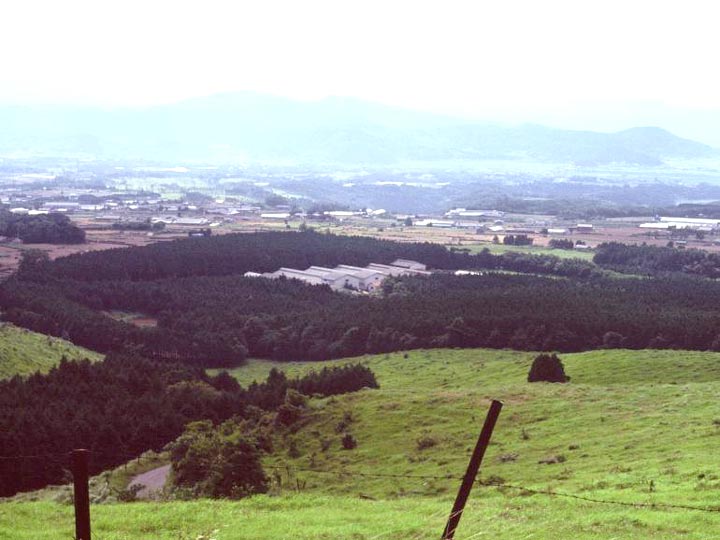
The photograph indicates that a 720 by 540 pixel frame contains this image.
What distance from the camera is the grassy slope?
22.7m

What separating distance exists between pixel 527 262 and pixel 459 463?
111004 mm

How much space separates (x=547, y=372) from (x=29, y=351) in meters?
39.2

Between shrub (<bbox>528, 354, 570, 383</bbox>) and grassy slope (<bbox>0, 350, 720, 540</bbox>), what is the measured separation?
228 centimetres

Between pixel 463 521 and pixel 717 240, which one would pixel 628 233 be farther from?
pixel 463 521

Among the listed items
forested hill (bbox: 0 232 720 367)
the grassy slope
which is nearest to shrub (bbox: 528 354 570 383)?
the grassy slope

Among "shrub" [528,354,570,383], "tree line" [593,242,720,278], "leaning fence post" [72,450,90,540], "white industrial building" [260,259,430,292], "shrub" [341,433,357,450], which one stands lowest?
"white industrial building" [260,259,430,292]

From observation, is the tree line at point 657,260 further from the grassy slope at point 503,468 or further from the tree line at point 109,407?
the tree line at point 109,407

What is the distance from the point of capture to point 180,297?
367 ft

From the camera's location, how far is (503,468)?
3462 cm

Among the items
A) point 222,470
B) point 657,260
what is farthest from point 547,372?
point 657,260

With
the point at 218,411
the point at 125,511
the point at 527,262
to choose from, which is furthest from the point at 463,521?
the point at 527,262

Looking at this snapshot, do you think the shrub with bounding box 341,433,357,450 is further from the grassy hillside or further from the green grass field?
the green grass field

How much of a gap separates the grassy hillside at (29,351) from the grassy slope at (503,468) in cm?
2737

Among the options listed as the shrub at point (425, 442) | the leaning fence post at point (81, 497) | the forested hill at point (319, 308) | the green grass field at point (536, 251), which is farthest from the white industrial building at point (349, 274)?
the leaning fence post at point (81, 497)
